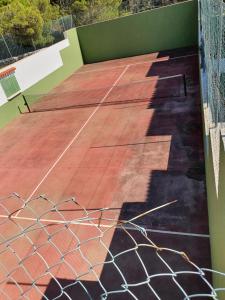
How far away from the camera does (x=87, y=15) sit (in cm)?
2891

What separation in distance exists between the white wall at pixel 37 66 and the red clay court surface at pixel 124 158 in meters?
2.76

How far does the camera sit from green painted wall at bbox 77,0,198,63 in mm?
21797

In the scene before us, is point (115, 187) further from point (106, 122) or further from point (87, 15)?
point (87, 15)

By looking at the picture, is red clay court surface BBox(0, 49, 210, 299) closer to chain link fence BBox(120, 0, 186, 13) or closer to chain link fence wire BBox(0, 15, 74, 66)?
chain link fence wire BBox(0, 15, 74, 66)

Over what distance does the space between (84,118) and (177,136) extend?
517 centimetres

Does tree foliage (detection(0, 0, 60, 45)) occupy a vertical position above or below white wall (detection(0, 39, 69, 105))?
above

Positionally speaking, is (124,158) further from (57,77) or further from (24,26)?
(24,26)

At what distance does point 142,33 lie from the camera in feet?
75.3

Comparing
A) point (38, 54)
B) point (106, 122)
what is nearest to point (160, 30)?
point (38, 54)

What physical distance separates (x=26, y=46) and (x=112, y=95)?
9392 mm

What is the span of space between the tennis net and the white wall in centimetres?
107

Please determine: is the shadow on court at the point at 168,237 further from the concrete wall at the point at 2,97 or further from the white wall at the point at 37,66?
the white wall at the point at 37,66

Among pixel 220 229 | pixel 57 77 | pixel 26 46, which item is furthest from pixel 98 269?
pixel 26 46

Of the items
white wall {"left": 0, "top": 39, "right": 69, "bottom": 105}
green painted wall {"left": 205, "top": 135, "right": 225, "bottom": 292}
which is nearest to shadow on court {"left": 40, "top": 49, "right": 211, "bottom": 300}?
green painted wall {"left": 205, "top": 135, "right": 225, "bottom": 292}
